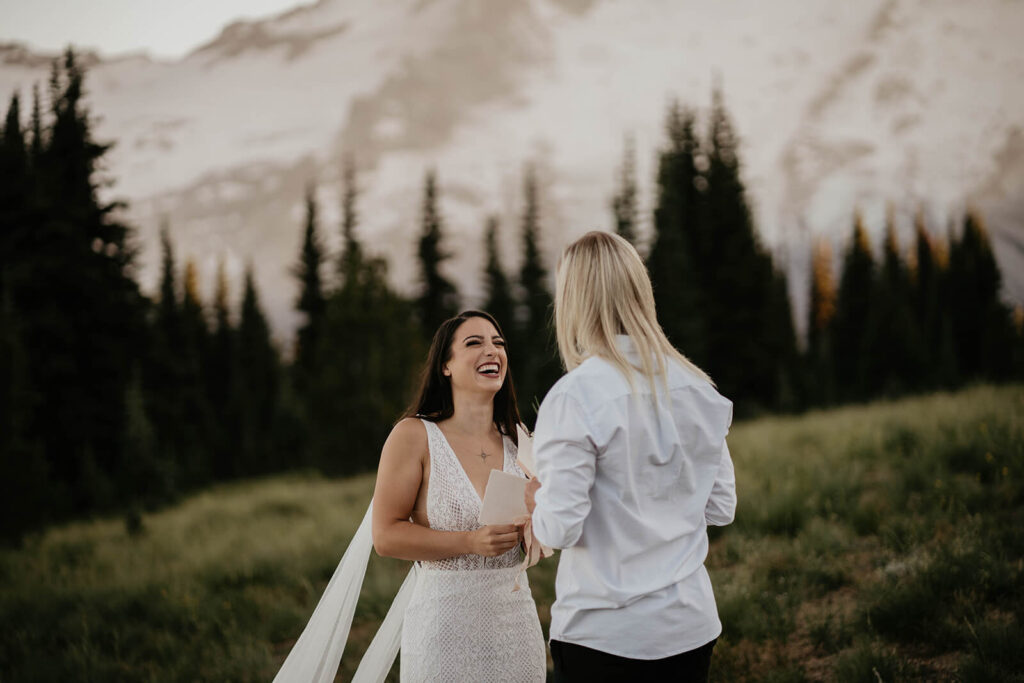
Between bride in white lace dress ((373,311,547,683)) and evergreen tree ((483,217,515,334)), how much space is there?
4364cm

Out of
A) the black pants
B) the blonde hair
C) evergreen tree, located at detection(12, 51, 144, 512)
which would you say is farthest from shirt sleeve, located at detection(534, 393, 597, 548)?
evergreen tree, located at detection(12, 51, 144, 512)

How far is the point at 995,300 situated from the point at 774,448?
114 feet

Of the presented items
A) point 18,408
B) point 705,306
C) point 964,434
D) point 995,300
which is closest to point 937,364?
point 995,300

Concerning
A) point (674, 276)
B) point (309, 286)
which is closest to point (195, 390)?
point (309, 286)

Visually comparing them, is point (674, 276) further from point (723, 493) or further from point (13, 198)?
point (723, 493)

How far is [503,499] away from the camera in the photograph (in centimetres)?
280

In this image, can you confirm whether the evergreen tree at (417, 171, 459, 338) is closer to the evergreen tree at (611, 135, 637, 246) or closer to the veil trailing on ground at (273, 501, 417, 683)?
the evergreen tree at (611, 135, 637, 246)

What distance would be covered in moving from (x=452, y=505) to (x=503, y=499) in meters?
0.52

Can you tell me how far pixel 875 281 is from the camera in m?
47.9

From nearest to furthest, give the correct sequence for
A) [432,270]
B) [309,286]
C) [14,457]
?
[14,457] < [432,270] < [309,286]

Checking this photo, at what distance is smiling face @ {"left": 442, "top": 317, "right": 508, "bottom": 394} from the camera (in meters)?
3.40

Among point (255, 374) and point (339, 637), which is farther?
point (255, 374)

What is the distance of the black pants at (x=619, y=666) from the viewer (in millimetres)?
2207

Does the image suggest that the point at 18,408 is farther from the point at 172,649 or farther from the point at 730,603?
the point at 730,603
